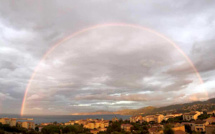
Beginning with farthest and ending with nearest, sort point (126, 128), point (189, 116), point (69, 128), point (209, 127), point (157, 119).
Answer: point (157, 119) → point (189, 116) → point (126, 128) → point (69, 128) → point (209, 127)

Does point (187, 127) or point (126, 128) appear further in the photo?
point (126, 128)

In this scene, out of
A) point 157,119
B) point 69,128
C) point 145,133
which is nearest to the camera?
point 145,133

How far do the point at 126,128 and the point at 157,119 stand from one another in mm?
30900

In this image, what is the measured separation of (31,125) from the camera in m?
62.9

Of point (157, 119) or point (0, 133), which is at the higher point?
point (0, 133)

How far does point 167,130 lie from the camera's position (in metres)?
31.0

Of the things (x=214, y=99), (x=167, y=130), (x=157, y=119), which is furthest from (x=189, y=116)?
(x=214, y=99)

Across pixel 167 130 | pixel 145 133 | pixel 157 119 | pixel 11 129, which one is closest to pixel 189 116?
pixel 157 119

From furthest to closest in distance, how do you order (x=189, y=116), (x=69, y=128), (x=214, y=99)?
(x=214, y=99), (x=189, y=116), (x=69, y=128)

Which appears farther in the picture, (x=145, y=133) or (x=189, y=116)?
(x=189, y=116)

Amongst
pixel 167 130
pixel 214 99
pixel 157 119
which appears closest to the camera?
pixel 167 130

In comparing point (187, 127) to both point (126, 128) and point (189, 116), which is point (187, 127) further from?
point (189, 116)

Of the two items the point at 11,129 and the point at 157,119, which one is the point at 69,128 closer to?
the point at 11,129

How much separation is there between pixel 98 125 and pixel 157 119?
25969mm
